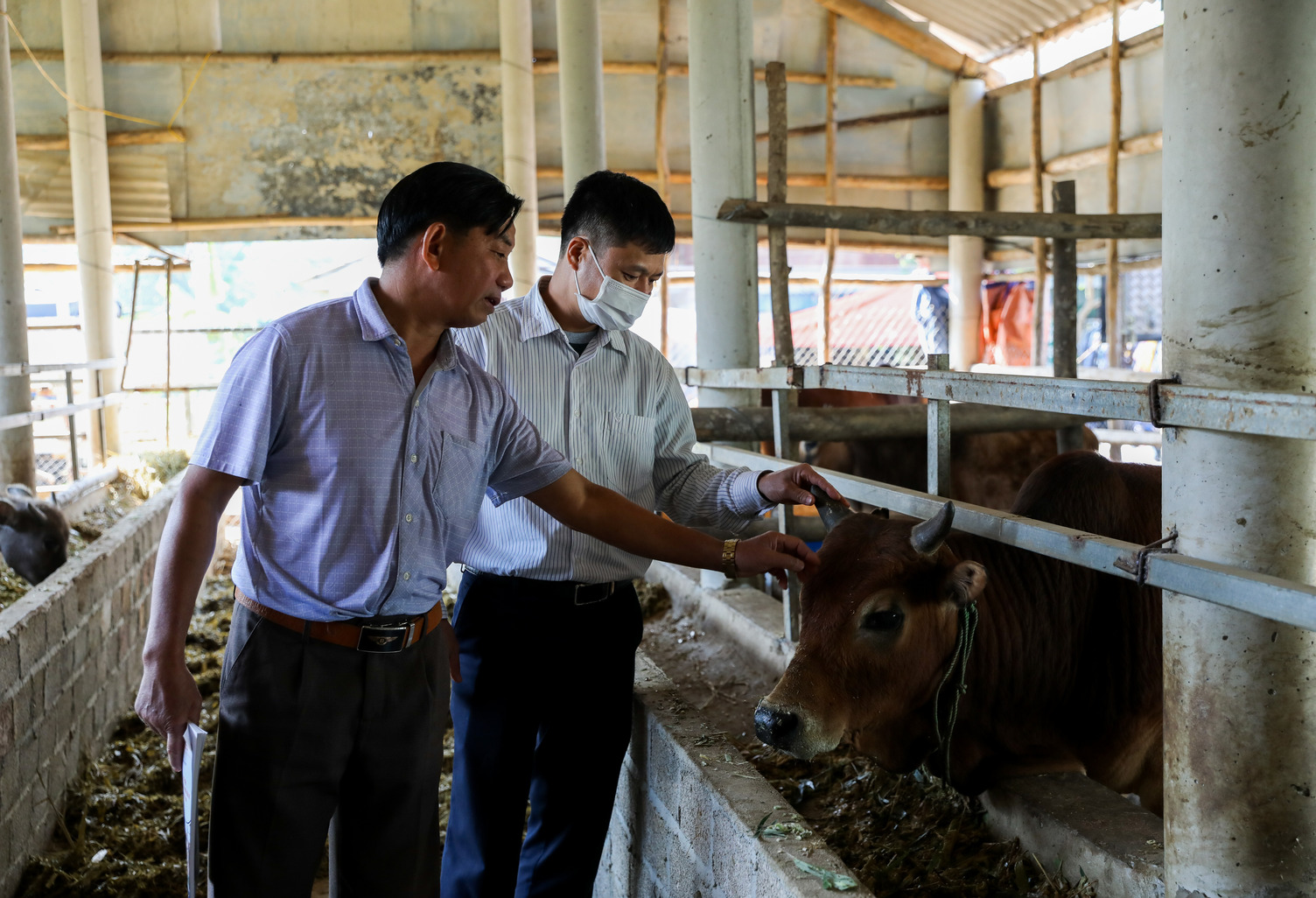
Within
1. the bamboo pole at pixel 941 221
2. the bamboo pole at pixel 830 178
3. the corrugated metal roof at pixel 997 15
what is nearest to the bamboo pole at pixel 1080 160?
the corrugated metal roof at pixel 997 15

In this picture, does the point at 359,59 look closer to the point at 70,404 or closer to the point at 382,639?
the point at 70,404

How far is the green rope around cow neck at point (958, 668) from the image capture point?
263 cm

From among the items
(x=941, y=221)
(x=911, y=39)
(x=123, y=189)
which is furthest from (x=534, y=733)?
(x=911, y=39)

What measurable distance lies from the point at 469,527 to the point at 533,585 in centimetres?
33

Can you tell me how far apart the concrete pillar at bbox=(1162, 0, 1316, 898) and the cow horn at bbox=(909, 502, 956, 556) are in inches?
19.7

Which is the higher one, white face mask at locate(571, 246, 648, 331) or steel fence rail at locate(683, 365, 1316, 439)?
white face mask at locate(571, 246, 648, 331)

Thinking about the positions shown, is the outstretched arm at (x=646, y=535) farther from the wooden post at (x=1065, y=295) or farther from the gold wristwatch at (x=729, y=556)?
the wooden post at (x=1065, y=295)

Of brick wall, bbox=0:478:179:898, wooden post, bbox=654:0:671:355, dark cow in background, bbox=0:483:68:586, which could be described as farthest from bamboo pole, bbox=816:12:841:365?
brick wall, bbox=0:478:179:898

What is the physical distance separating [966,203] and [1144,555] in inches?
519

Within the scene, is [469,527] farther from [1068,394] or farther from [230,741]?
[1068,394]

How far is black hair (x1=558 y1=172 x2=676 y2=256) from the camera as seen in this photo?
2.66 metres

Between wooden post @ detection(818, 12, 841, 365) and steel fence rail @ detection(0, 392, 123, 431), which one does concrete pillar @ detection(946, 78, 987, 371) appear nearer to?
wooden post @ detection(818, 12, 841, 365)

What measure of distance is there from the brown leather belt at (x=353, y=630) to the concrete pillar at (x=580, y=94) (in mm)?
6303

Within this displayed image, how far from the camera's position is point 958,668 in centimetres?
265
